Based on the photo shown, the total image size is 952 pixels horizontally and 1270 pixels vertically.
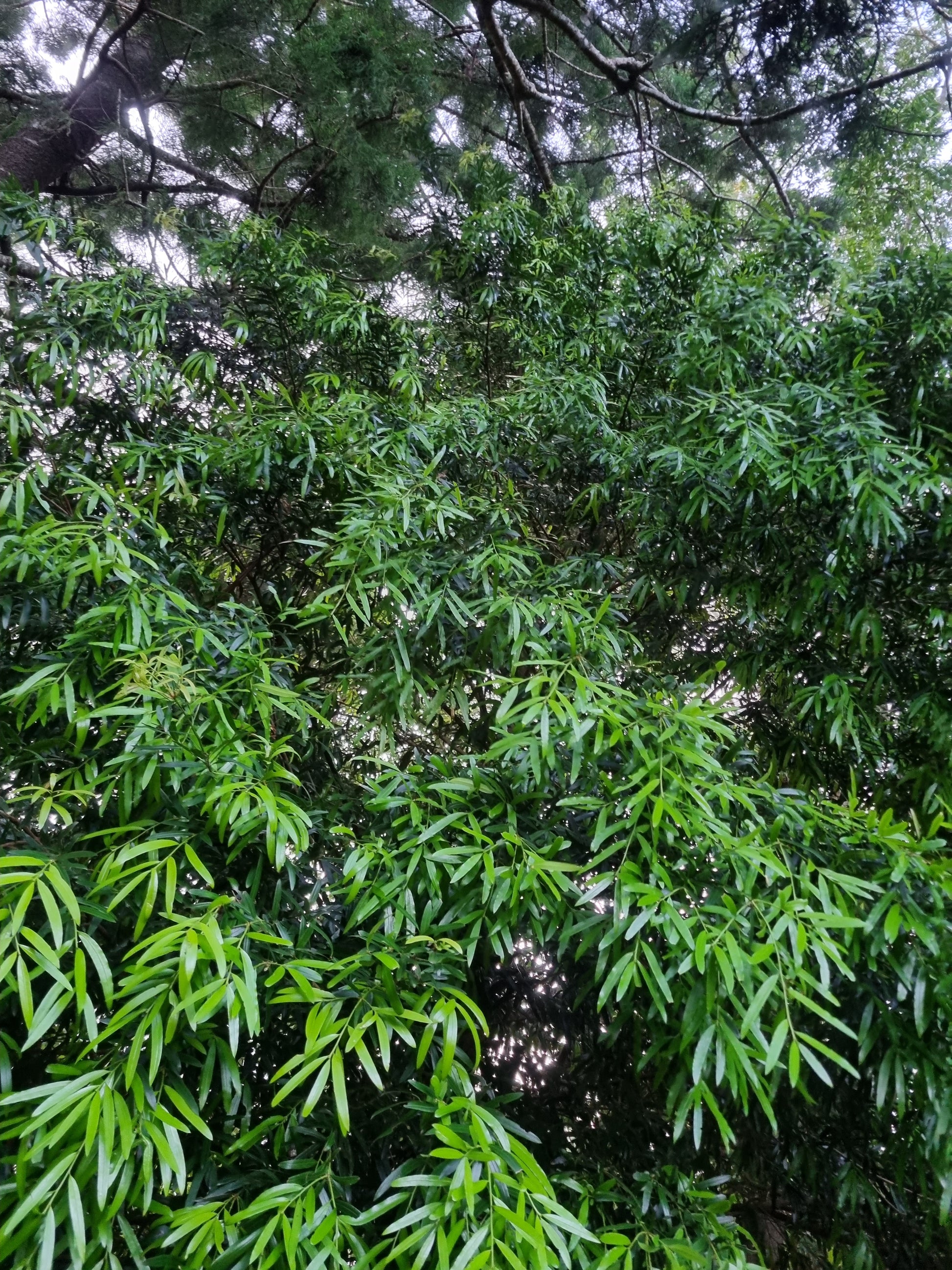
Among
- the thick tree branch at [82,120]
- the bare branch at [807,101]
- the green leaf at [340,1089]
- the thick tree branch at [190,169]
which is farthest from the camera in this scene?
the thick tree branch at [190,169]

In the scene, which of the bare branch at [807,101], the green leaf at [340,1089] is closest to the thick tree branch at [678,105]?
the bare branch at [807,101]

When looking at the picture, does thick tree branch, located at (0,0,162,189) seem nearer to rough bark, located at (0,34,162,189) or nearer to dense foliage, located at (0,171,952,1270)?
rough bark, located at (0,34,162,189)

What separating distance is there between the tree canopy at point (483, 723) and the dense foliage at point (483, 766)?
0.03 ft

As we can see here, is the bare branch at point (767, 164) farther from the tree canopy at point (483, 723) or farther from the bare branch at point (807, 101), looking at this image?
the tree canopy at point (483, 723)

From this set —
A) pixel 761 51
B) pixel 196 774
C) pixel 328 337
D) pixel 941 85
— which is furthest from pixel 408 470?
pixel 941 85

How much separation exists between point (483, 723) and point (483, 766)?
232 mm

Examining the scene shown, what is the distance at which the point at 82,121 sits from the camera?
8.38ft

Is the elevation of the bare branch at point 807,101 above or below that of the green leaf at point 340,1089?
above

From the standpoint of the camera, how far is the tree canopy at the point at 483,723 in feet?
2.74

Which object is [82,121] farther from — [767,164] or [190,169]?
[767,164]

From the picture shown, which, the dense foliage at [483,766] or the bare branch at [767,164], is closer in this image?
the dense foliage at [483,766]

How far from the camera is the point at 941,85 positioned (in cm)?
271

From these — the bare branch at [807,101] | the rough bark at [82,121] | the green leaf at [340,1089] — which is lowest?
the green leaf at [340,1089]

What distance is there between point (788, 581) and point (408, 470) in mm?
742
